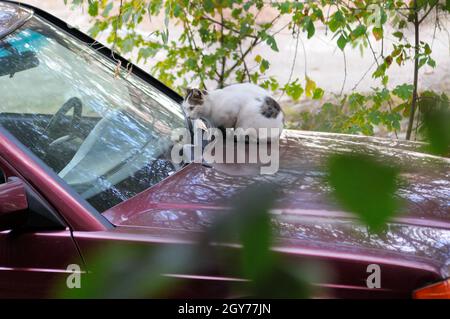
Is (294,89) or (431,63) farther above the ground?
(431,63)

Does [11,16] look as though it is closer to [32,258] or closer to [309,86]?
[32,258]

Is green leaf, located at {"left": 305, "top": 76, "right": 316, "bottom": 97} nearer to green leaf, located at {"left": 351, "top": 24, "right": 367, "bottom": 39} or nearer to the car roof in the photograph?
green leaf, located at {"left": 351, "top": 24, "right": 367, "bottom": 39}

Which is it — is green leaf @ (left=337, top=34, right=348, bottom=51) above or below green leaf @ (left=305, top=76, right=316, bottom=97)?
above

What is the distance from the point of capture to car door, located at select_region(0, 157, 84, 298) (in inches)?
78.6

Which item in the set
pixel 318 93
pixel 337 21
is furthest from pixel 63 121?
pixel 318 93

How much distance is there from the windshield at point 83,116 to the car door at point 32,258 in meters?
→ 0.21

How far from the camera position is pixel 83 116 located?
269 centimetres

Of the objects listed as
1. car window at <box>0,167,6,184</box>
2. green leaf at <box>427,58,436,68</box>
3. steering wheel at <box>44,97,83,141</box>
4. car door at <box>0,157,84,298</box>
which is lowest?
car door at <box>0,157,84,298</box>

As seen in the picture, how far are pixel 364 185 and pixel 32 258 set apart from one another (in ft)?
5.09

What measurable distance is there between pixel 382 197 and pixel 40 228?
1.55 metres

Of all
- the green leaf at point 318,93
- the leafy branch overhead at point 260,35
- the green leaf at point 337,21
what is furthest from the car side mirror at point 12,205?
the green leaf at point 318,93

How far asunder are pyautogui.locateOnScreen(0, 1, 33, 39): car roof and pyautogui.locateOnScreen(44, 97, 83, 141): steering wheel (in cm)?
35

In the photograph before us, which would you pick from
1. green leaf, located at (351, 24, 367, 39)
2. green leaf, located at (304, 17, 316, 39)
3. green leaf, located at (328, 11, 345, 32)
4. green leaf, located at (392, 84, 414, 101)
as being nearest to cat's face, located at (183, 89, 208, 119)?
green leaf, located at (304, 17, 316, 39)
